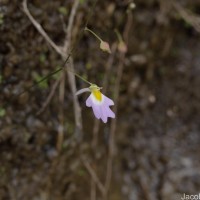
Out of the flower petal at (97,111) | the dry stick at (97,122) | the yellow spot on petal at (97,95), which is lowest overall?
the flower petal at (97,111)

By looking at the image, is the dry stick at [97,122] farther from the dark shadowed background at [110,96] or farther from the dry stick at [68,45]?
the dry stick at [68,45]

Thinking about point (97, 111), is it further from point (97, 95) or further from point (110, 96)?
point (110, 96)

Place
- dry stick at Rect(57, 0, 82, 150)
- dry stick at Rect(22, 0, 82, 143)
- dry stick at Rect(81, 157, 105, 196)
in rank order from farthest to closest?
dry stick at Rect(81, 157, 105, 196)
dry stick at Rect(57, 0, 82, 150)
dry stick at Rect(22, 0, 82, 143)

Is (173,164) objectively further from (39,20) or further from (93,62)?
(39,20)

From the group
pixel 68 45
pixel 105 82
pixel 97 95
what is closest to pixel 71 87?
pixel 68 45

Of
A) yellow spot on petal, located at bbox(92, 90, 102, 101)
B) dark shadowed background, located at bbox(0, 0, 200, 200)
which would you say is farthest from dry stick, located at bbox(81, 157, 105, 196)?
yellow spot on petal, located at bbox(92, 90, 102, 101)

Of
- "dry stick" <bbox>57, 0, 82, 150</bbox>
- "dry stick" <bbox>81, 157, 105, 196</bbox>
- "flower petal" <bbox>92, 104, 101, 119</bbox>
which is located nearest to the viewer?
"flower petal" <bbox>92, 104, 101, 119</bbox>

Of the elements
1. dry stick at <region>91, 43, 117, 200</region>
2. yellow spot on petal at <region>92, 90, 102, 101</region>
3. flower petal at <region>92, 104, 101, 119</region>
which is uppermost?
dry stick at <region>91, 43, 117, 200</region>

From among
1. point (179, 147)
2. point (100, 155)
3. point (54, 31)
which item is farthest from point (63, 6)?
point (179, 147)

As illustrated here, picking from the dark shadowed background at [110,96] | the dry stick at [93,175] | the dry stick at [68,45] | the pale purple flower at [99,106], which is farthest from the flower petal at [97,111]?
the dry stick at [93,175]

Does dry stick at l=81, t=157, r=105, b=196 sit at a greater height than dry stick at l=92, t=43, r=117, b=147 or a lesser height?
lesser

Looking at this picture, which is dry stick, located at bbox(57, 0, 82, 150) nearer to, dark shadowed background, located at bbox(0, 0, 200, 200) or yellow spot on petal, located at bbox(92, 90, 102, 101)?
dark shadowed background, located at bbox(0, 0, 200, 200)
